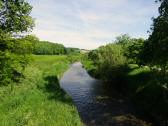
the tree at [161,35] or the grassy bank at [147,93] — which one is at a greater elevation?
the tree at [161,35]

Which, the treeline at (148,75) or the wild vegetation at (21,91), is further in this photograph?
the treeline at (148,75)

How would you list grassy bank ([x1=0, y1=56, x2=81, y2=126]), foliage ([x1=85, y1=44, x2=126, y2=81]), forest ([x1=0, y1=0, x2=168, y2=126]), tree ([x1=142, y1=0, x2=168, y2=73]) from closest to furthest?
grassy bank ([x1=0, y1=56, x2=81, y2=126]), forest ([x1=0, y1=0, x2=168, y2=126]), tree ([x1=142, y1=0, x2=168, y2=73]), foliage ([x1=85, y1=44, x2=126, y2=81])

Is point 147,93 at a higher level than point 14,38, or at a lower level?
lower

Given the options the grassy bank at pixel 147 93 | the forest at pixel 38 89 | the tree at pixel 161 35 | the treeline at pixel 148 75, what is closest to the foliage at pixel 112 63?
the treeline at pixel 148 75

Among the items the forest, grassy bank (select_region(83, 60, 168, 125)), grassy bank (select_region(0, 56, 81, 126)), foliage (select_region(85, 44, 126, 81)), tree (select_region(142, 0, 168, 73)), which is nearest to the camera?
grassy bank (select_region(0, 56, 81, 126))

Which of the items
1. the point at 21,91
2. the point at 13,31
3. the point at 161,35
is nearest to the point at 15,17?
the point at 13,31

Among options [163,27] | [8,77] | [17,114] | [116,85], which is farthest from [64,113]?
[116,85]

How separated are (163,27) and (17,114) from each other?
16.9 m

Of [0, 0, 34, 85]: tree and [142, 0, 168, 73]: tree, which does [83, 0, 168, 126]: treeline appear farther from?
[0, 0, 34, 85]: tree

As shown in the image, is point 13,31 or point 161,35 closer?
point 161,35

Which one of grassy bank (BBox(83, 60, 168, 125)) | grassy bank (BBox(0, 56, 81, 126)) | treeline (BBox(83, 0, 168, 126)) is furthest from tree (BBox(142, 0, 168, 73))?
grassy bank (BBox(0, 56, 81, 126))

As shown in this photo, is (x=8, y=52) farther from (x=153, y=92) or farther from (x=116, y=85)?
(x=116, y=85)

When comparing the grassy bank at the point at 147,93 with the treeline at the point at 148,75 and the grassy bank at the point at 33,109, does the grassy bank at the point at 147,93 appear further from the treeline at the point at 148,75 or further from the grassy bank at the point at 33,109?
the grassy bank at the point at 33,109

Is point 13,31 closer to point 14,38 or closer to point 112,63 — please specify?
point 14,38
